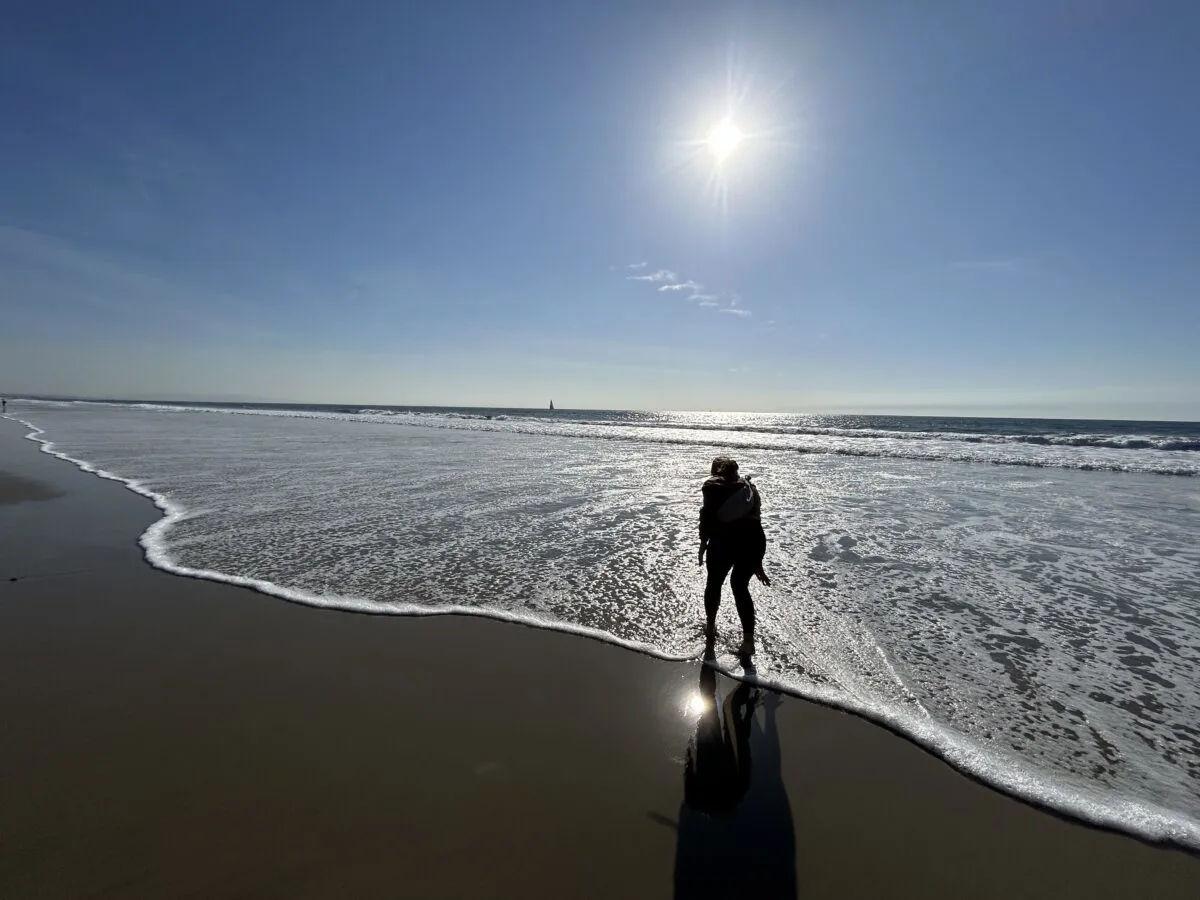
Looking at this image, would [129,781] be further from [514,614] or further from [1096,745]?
[1096,745]

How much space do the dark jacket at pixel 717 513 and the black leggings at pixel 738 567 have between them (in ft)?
0.30

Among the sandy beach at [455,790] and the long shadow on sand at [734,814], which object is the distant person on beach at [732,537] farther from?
the long shadow on sand at [734,814]

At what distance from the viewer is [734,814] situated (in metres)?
3.10

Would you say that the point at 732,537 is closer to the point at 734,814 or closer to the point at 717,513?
the point at 717,513

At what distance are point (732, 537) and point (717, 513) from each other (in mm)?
303

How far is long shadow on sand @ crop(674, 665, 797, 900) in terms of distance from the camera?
2645mm

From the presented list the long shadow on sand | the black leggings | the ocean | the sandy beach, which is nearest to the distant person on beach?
the black leggings

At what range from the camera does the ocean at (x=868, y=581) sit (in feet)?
13.1

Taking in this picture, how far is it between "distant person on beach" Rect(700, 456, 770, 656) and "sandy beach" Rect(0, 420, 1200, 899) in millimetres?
758

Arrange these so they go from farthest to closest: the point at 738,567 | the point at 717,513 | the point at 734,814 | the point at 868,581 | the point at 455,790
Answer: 1. the point at 868,581
2. the point at 738,567
3. the point at 717,513
4. the point at 455,790
5. the point at 734,814

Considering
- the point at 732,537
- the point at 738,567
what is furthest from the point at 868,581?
the point at 732,537

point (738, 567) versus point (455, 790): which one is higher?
point (738, 567)

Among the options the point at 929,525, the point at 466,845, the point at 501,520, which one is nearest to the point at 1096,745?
the point at 466,845

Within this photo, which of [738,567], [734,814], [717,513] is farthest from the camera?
[738,567]
